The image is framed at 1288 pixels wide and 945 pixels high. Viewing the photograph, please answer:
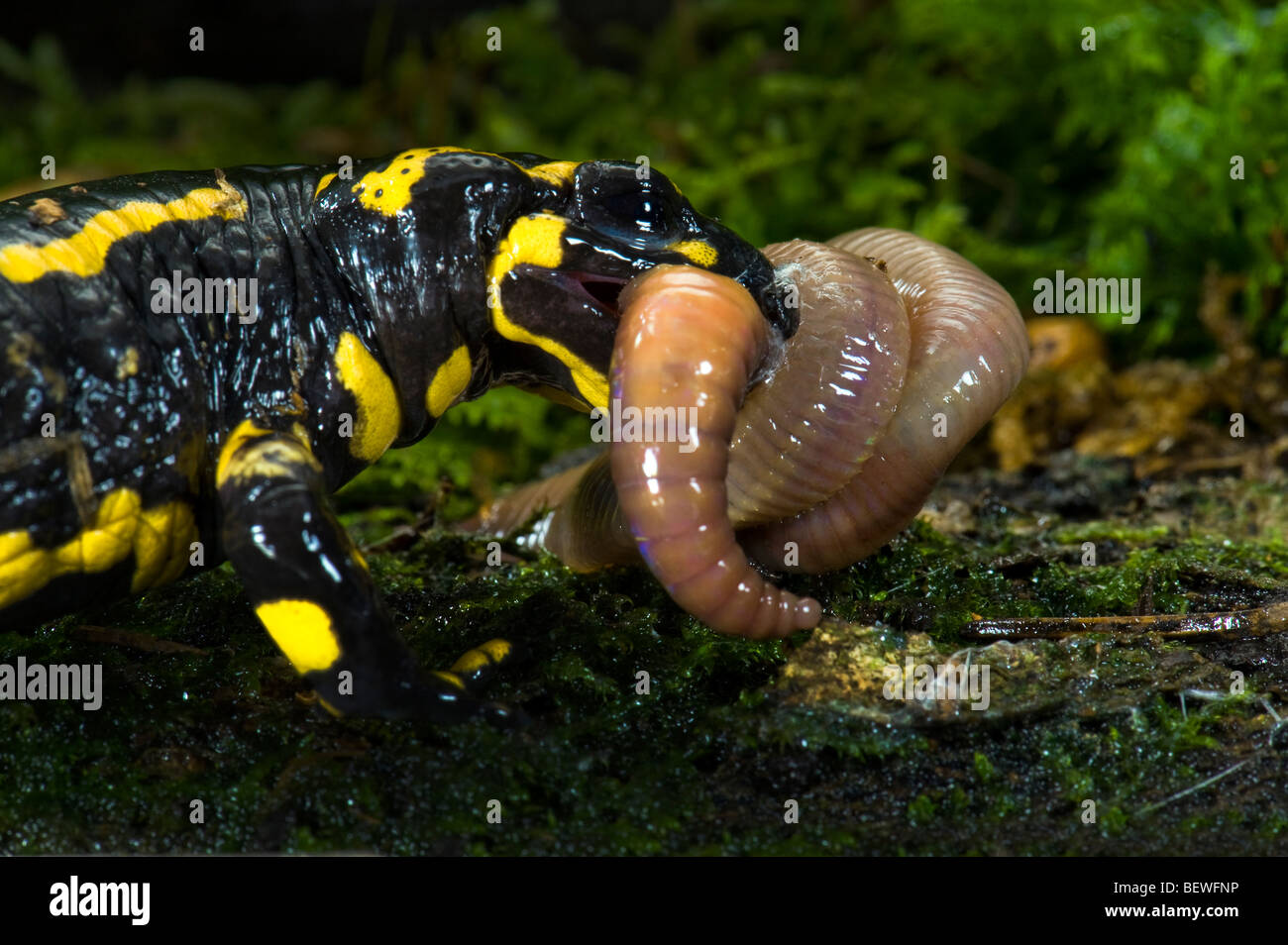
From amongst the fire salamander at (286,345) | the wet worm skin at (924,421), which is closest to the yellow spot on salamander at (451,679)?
the fire salamander at (286,345)

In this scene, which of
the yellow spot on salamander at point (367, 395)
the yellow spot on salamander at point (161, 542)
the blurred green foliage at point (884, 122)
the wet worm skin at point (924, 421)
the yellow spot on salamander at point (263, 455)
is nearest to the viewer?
the yellow spot on salamander at point (263, 455)

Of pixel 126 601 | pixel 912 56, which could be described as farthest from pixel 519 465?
pixel 912 56

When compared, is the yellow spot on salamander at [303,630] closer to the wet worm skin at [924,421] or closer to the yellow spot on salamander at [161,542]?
the yellow spot on salamander at [161,542]

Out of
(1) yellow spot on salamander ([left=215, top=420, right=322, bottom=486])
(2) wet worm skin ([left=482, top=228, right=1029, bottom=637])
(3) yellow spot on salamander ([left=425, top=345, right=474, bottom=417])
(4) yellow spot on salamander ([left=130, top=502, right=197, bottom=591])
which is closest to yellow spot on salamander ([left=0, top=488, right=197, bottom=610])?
(4) yellow spot on salamander ([left=130, top=502, right=197, bottom=591])

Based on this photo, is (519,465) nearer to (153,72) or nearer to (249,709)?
(249,709)

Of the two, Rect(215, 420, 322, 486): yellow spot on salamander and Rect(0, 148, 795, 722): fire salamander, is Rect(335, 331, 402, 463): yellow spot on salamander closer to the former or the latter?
Rect(0, 148, 795, 722): fire salamander

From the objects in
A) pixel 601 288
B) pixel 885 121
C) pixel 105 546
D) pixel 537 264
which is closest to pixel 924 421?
pixel 601 288
